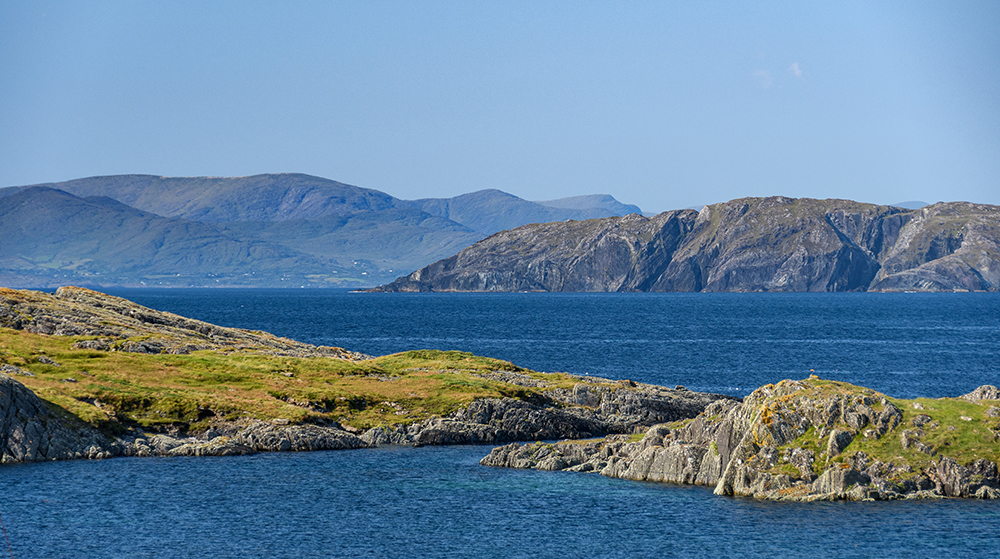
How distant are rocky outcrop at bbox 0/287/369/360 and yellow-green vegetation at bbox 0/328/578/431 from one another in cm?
429

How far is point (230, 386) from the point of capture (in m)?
91.9

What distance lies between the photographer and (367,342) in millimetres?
191125

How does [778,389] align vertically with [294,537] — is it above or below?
above

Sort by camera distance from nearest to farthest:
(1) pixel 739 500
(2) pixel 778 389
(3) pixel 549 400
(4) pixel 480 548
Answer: (4) pixel 480 548 → (1) pixel 739 500 → (2) pixel 778 389 → (3) pixel 549 400

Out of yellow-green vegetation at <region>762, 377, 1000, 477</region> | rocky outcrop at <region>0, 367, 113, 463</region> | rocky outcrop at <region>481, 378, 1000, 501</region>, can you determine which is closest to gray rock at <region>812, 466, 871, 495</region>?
rocky outcrop at <region>481, 378, 1000, 501</region>

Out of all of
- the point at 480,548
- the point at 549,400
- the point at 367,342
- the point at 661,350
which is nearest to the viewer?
the point at 480,548

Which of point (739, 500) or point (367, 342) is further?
point (367, 342)

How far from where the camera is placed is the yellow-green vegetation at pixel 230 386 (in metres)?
82.5

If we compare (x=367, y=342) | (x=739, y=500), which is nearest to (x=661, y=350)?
(x=367, y=342)

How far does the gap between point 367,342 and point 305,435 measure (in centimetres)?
11247

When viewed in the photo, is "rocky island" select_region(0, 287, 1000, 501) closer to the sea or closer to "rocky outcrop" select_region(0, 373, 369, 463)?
"rocky outcrop" select_region(0, 373, 369, 463)

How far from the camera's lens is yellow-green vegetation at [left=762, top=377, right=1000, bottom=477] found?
55.4m

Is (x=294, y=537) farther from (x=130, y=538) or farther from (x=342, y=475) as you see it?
(x=342, y=475)

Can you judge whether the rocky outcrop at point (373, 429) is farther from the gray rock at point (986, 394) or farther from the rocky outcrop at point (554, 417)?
the gray rock at point (986, 394)
